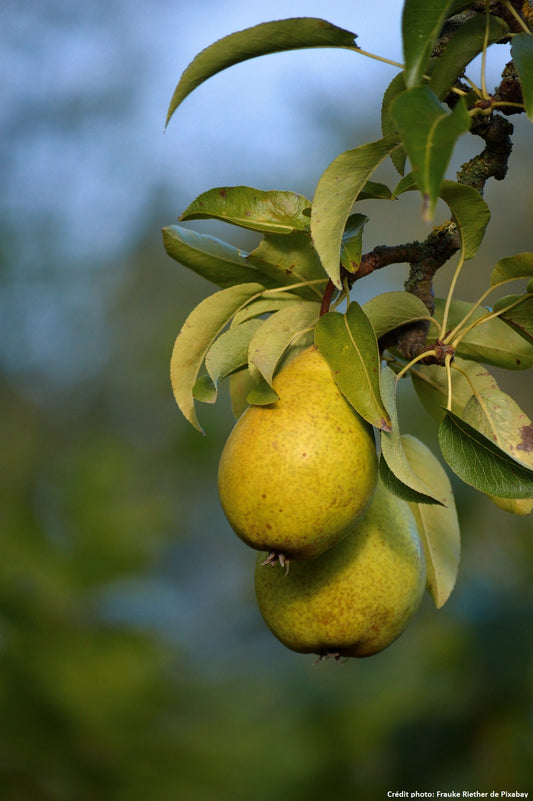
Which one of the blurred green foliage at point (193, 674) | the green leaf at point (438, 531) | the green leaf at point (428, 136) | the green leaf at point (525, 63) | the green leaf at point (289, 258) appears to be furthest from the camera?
the blurred green foliage at point (193, 674)

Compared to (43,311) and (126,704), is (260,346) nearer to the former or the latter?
(126,704)

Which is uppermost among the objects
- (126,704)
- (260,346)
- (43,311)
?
(260,346)

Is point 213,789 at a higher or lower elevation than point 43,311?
lower

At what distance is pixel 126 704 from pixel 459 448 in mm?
1145

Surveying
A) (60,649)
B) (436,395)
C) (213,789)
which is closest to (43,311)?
(60,649)

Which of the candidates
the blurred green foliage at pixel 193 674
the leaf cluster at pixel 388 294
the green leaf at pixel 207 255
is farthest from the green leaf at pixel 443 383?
the blurred green foliage at pixel 193 674

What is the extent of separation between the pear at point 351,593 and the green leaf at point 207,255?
1.11 feet

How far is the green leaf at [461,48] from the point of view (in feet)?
2.42

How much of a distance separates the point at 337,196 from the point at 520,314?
26cm

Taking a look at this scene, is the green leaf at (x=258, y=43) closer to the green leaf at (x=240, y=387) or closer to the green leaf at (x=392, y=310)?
the green leaf at (x=392, y=310)

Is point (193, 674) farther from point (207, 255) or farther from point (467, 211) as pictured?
point (467, 211)

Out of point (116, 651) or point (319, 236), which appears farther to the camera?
point (116, 651)

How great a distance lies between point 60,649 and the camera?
5.46 feet

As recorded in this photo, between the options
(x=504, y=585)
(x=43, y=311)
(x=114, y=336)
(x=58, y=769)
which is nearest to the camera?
(x=58, y=769)
